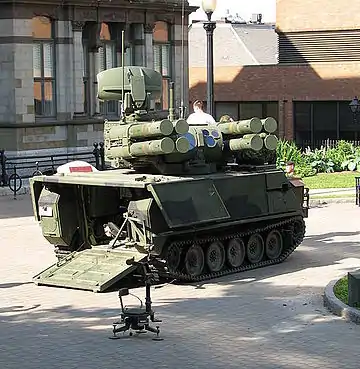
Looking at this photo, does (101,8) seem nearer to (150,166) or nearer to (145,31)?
(145,31)

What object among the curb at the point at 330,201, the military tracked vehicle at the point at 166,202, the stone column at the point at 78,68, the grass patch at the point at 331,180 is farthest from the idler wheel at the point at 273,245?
the stone column at the point at 78,68

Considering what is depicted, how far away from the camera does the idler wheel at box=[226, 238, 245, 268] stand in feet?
54.9

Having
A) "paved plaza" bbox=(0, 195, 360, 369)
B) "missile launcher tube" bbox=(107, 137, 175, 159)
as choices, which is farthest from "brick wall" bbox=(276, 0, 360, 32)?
"missile launcher tube" bbox=(107, 137, 175, 159)

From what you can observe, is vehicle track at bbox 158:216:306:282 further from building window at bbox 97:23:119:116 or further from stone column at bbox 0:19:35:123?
building window at bbox 97:23:119:116

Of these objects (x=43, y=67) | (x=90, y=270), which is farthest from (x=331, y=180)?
(x=90, y=270)

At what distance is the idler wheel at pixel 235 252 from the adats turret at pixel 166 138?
3.91ft

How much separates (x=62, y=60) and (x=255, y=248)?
1632cm

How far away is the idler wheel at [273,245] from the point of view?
17578mm

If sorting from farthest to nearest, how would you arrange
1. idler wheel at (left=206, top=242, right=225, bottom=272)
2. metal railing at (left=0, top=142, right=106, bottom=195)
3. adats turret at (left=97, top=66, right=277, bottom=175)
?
metal railing at (left=0, top=142, right=106, bottom=195), idler wheel at (left=206, top=242, right=225, bottom=272), adats turret at (left=97, top=66, right=277, bottom=175)

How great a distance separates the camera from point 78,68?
32.5 metres

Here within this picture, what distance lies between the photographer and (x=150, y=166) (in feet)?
54.6

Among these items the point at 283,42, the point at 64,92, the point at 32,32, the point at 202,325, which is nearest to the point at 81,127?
the point at 64,92

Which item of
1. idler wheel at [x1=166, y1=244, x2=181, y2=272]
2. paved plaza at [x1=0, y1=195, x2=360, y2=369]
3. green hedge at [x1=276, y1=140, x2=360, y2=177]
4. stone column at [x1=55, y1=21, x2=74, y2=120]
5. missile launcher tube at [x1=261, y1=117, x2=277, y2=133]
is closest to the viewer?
paved plaza at [x1=0, y1=195, x2=360, y2=369]

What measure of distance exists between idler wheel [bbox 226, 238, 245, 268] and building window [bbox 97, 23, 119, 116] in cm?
1750
